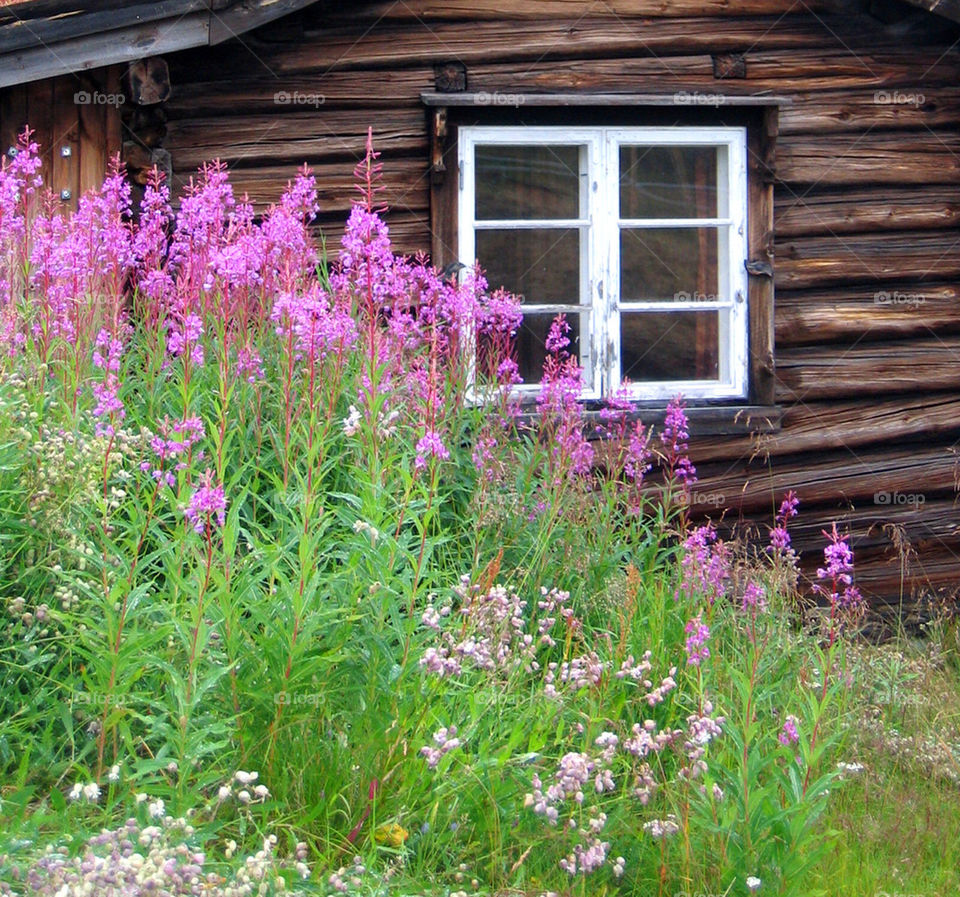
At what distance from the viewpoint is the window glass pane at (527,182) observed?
6.25 meters

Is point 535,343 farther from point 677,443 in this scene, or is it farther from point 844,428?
point 844,428

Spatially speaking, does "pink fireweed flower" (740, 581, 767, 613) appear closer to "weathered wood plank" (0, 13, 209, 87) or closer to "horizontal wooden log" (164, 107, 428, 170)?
"horizontal wooden log" (164, 107, 428, 170)

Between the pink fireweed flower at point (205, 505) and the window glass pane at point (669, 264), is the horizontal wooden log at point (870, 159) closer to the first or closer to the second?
the window glass pane at point (669, 264)

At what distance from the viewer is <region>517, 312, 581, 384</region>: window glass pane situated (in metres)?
6.31

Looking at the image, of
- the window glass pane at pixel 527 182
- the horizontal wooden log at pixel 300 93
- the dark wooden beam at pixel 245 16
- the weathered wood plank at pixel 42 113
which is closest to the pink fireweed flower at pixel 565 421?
the window glass pane at pixel 527 182

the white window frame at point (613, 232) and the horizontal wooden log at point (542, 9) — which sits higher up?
the horizontal wooden log at point (542, 9)

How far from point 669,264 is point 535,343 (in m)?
0.82

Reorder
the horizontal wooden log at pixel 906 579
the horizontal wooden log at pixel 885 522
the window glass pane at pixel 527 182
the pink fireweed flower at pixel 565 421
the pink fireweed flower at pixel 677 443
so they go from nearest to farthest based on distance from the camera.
Result: the pink fireweed flower at pixel 565 421, the pink fireweed flower at pixel 677 443, the window glass pane at pixel 527 182, the horizontal wooden log at pixel 885 522, the horizontal wooden log at pixel 906 579

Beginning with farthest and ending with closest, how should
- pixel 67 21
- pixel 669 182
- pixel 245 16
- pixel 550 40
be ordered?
pixel 669 182, pixel 550 40, pixel 245 16, pixel 67 21

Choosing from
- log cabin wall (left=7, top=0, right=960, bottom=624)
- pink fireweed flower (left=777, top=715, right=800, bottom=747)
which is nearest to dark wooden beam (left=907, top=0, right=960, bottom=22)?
log cabin wall (left=7, top=0, right=960, bottom=624)

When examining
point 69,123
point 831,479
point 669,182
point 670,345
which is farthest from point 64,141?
point 831,479

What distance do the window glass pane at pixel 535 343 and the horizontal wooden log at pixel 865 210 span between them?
1187 mm

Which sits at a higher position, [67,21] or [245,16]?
[245,16]

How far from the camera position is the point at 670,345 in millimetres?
6496
